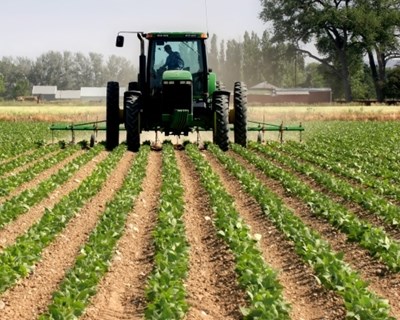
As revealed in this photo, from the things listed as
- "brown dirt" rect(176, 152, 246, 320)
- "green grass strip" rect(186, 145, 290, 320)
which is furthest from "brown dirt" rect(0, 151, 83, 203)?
"green grass strip" rect(186, 145, 290, 320)

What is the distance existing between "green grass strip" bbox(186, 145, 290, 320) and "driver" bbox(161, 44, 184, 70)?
7.15m

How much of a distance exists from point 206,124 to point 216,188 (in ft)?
20.2

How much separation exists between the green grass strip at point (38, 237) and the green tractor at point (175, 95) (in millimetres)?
4937

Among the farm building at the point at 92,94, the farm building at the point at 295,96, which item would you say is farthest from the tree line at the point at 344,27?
the farm building at the point at 92,94

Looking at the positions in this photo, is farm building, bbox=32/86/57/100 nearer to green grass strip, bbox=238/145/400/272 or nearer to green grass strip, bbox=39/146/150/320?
green grass strip, bbox=238/145/400/272

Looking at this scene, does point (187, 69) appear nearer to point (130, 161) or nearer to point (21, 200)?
point (130, 161)

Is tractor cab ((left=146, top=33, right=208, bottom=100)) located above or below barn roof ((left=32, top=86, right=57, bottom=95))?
below

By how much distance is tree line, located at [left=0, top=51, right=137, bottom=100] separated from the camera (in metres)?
151

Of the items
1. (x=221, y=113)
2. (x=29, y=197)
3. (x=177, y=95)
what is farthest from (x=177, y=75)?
(x=29, y=197)

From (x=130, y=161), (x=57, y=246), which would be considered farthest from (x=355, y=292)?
(x=130, y=161)

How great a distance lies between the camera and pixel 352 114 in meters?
42.0

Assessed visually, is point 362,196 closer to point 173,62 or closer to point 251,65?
point 173,62

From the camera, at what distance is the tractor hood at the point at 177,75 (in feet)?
52.1

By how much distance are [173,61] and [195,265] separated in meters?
10.6
